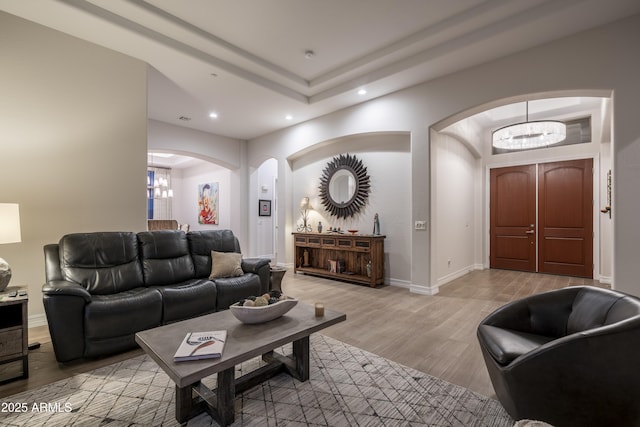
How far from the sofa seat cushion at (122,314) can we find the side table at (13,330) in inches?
14.6

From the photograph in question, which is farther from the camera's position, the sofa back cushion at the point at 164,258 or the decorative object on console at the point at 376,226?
the decorative object on console at the point at 376,226

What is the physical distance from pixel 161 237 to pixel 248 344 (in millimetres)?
2345

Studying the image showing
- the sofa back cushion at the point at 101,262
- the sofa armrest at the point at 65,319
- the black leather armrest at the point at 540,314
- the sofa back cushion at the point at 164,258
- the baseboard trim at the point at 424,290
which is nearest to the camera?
the black leather armrest at the point at 540,314

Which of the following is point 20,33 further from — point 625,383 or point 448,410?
point 625,383

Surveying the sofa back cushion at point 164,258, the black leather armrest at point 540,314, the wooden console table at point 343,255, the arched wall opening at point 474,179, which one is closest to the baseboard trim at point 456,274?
the arched wall opening at point 474,179

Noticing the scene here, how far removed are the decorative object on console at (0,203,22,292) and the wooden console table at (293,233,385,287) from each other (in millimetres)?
4068

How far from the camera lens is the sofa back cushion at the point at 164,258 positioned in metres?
3.31

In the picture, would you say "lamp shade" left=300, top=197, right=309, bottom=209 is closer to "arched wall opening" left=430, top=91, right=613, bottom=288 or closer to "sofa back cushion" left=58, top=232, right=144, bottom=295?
"arched wall opening" left=430, top=91, right=613, bottom=288

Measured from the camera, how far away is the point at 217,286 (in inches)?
130

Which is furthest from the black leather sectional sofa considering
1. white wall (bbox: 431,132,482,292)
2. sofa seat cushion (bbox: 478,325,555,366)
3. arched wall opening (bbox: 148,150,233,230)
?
arched wall opening (bbox: 148,150,233,230)

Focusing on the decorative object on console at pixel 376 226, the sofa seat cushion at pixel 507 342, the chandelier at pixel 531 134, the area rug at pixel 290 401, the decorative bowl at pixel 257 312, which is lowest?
the area rug at pixel 290 401

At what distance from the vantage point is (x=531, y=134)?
478 cm

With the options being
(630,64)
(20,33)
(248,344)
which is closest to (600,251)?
(630,64)

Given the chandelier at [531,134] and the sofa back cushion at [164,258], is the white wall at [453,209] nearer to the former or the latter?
the chandelier at [531,134]
